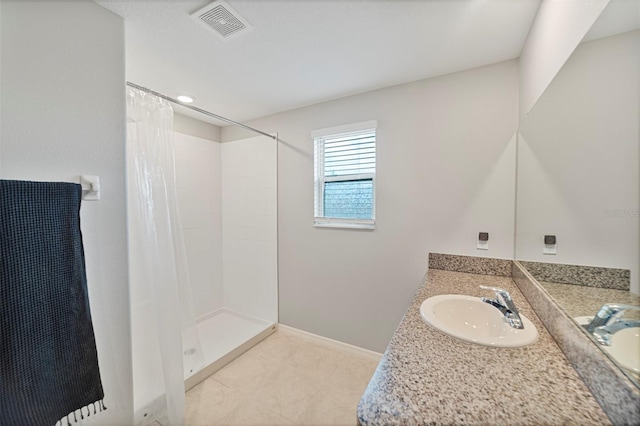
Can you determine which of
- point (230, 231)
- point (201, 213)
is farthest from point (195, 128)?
point (230, 231)

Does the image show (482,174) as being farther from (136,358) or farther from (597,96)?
(136,358)

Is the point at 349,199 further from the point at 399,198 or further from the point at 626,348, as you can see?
the point at 626,348

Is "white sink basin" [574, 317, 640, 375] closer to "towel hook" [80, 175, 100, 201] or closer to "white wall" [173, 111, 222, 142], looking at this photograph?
"towel hook" [80, 175, 100, 201]

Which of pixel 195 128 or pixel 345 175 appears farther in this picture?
pixel 195 128

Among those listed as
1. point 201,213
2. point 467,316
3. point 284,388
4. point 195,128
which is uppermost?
point 195,128

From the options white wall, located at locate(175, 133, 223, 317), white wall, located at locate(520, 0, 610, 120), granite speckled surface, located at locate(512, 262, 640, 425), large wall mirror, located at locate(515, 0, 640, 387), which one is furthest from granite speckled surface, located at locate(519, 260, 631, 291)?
white wall, located at locate(175, 133, 223, 317)

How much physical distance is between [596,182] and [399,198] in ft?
4.17

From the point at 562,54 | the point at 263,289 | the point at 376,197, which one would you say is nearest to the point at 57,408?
the point at 263,289

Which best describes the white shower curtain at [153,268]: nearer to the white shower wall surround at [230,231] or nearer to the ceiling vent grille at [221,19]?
the ceiling vent grille at [221,19]

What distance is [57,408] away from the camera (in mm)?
981

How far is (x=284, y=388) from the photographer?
1.85 meters

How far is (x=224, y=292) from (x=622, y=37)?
3605 millimetres

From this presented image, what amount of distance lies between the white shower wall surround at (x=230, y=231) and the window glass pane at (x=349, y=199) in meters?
0.65

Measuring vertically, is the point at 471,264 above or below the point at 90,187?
below
